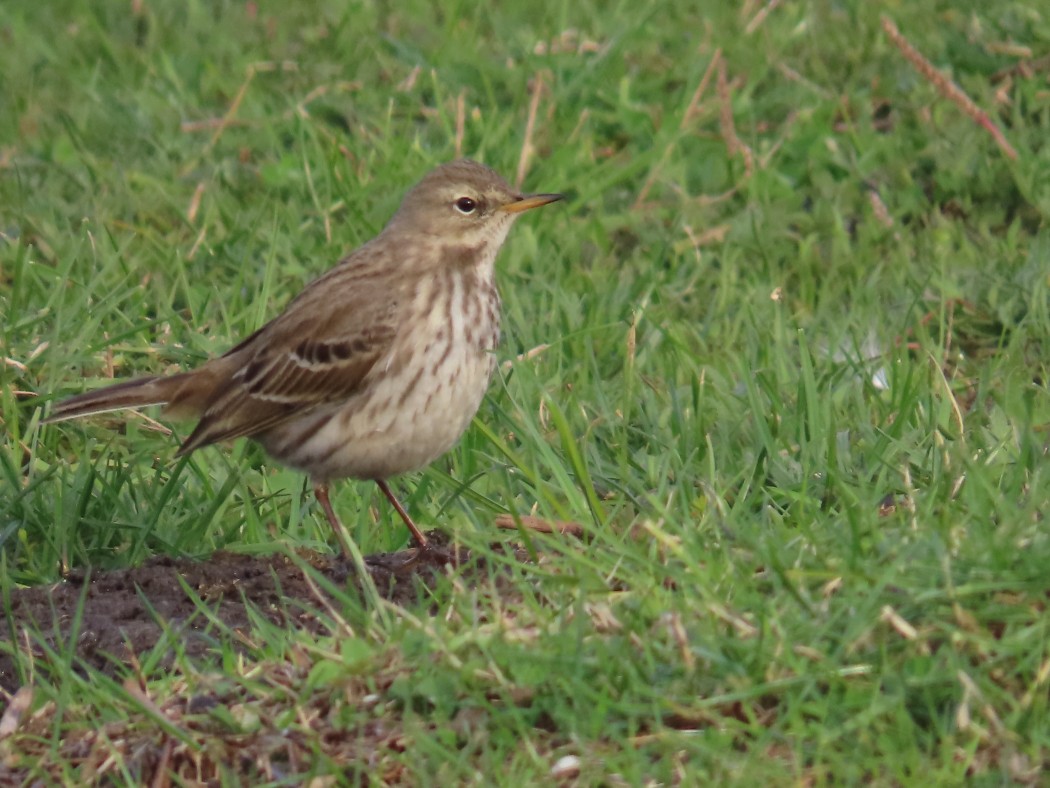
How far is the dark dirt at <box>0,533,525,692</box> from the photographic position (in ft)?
17.4

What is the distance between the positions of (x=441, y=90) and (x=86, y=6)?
2.85 m

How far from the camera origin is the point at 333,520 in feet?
19.7

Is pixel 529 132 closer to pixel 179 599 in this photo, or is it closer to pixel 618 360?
pixel 618 360

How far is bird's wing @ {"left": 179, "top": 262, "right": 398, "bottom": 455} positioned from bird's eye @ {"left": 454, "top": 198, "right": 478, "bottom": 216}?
0.46m

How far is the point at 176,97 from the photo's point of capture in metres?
9.95

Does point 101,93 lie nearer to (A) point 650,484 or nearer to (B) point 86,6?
(B) point 86,6

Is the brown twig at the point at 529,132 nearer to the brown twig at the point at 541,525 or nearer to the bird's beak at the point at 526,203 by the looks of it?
the bird's beak at the point at 526,203

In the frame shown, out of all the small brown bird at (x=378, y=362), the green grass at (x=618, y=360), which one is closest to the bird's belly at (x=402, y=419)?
the small brown bird at (x=378, y=362)

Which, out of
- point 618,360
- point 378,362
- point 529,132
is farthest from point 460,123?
point 378,362

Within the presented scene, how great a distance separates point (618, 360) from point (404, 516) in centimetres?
174

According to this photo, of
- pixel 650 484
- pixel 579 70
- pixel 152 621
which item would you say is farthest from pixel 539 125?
pixel 152 621

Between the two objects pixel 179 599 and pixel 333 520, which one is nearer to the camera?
pixel 179 599

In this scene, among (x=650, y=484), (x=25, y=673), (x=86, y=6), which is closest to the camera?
(x=25, y=673)

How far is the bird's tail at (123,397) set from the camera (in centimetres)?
652
